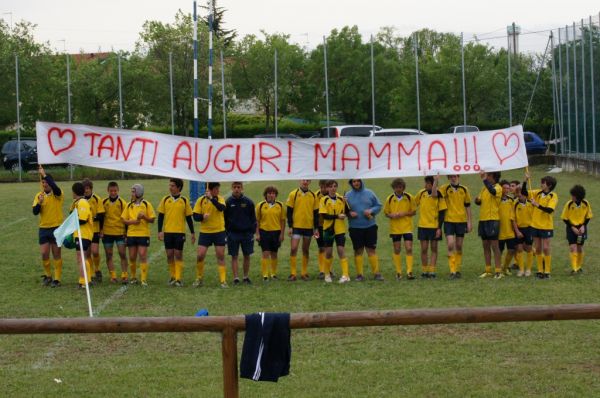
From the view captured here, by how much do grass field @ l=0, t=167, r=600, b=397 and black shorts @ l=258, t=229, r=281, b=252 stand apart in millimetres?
588

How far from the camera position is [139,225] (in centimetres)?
1590

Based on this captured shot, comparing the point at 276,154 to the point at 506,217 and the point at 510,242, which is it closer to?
the point at 506,217

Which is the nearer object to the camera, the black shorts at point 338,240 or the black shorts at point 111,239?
the black shorts at point 338,240

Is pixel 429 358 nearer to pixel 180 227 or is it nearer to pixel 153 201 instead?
pixel 180 227

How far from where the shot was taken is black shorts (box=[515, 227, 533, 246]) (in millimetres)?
16094

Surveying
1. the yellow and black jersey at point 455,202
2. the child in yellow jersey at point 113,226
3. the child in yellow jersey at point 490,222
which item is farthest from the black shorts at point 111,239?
the child in yellow jersey at point 490,222

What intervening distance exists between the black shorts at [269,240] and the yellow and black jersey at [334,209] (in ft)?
2.98

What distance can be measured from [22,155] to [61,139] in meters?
34.1

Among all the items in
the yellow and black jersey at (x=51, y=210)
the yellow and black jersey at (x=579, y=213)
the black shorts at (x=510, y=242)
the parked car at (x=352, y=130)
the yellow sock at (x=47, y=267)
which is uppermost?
the parked car at (x=352, y=130)

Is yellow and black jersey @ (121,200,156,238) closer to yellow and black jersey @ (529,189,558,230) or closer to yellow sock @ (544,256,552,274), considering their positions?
yellow and black jersey @ (529,189,558,230)

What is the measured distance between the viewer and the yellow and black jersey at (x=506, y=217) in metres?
15.9

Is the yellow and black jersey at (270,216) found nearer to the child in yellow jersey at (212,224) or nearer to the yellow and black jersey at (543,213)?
the child in yellow jersey at (212,224)

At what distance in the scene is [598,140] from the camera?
37.1 m

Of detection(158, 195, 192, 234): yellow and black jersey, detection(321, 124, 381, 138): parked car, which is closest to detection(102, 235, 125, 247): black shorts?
detection(158, 195, 192, 234): yellow and black jersey
